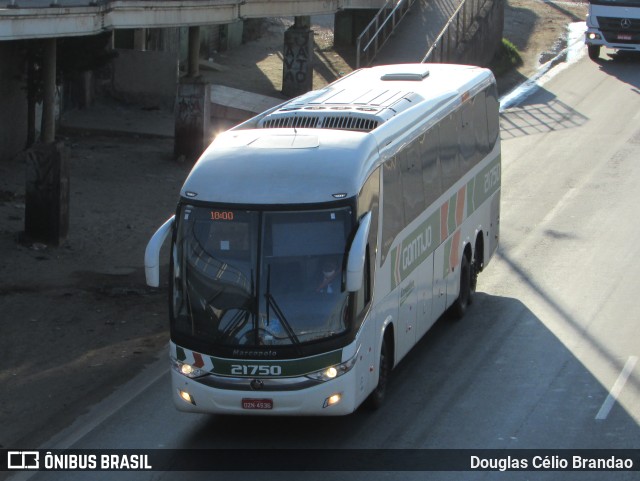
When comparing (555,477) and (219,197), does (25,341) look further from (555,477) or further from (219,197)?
(555,477)

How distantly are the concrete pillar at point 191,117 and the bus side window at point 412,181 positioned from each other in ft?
42.7

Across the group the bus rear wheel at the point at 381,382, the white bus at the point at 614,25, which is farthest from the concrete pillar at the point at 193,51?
the bus rear wheel at the point at 381,382

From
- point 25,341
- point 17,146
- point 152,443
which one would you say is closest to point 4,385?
point 25,341

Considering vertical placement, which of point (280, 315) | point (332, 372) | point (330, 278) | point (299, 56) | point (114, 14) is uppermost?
point (114, 14)

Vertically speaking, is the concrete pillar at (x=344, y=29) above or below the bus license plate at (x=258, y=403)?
below

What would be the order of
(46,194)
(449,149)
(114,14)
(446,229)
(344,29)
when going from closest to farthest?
(446,229)
(449,149)
(46,194)
(114,14)
(344,29)

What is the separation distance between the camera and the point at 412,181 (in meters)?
14.4

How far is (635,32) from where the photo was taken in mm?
36281

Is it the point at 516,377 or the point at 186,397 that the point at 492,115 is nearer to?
the point at 516,377

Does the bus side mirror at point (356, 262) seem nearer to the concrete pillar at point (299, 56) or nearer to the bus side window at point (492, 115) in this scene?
the bus side window at point (492, 115)

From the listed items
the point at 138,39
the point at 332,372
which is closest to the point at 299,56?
the point at 138,39

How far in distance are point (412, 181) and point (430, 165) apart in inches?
35.4

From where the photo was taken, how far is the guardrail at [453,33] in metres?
33.3

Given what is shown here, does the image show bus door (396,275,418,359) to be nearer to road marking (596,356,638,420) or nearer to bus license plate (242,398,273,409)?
road marking (596,356,638,420)
